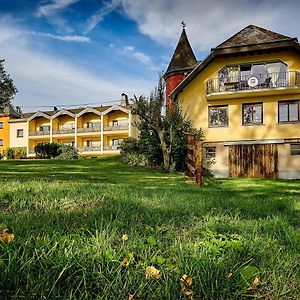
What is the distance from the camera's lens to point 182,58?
2528 centimetres

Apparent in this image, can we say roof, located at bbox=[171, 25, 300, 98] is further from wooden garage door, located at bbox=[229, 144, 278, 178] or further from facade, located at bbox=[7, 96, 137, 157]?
facade, located at bbox=[7, 96, 137, 157]

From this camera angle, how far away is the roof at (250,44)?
18641 millimetres

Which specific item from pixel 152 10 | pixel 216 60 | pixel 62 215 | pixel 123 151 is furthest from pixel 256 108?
pixel 62 215

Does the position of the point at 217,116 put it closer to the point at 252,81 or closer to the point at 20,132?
the point at 252,81

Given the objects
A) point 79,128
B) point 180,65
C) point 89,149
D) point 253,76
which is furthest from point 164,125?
point 79,128

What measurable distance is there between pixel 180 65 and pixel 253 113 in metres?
7.62

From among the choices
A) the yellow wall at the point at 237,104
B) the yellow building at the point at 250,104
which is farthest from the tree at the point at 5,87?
the yellow building at the point at 250,104

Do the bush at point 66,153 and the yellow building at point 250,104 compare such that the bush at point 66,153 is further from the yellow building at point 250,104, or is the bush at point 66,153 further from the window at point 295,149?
the window at point 295,149

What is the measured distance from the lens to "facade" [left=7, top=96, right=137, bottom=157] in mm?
41281

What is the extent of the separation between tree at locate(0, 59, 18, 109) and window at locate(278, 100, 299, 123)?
86.2 feet

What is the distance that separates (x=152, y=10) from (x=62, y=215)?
8.95m

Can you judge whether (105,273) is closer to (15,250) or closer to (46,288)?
(46,288)

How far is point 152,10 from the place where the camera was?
10438 mm

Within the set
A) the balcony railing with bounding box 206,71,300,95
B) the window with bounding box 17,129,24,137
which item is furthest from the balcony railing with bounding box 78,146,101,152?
the balcony railing with bounding box 206,71,300,95
